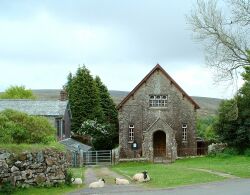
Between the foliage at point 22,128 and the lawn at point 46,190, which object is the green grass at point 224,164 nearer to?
the lawn at point 46,190

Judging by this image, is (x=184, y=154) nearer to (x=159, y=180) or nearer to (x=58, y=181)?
(x=159, y=180)

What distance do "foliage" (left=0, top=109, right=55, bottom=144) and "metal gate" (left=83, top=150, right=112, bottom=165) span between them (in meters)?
30.2

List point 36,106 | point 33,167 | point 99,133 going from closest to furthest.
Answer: point 33,167 < point 36,106 < point 99,133

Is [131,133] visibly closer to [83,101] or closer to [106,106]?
[83,101]

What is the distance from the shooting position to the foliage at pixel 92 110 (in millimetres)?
71875

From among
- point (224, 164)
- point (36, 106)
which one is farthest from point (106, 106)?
point (224, 164)

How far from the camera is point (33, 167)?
2206 centimetres

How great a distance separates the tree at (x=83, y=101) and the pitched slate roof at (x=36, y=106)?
21775 mm

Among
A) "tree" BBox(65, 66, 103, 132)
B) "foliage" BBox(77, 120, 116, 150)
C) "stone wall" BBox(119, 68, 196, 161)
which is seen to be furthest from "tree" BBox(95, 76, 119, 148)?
"stone wall" BBox(119, 68, 196, 161)

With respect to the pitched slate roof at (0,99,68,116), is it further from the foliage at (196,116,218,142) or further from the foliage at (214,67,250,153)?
Result: the foliage at (196,116,218,142)

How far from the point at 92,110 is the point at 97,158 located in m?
22.6

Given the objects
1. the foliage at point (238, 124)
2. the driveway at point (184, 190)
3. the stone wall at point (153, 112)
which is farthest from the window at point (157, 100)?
the driveway at point (184, 190)

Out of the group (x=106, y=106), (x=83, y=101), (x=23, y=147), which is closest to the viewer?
(x=23, y=147)

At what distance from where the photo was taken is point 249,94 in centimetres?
5503
